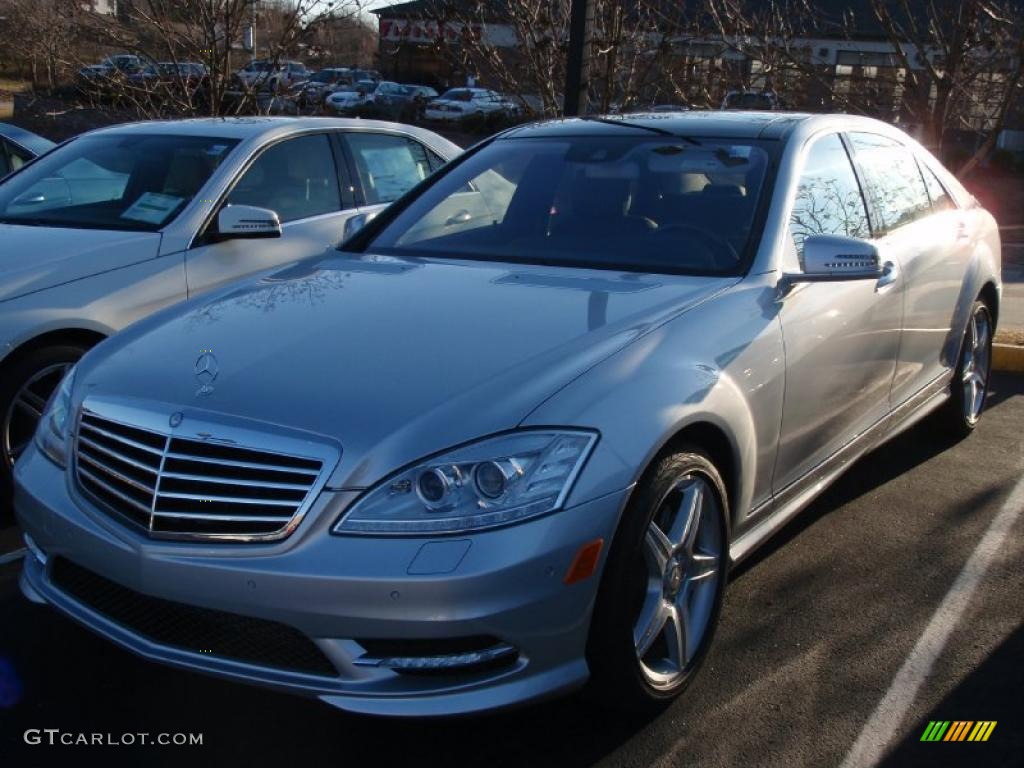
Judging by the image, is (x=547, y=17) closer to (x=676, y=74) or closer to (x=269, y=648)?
(x=676, y=74)

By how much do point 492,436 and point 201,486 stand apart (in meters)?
0.74

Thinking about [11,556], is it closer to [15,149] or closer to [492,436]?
[492,436]

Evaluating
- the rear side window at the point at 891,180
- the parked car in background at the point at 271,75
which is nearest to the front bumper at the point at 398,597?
the rear side window at the point at 891,180

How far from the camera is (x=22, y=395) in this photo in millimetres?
4598

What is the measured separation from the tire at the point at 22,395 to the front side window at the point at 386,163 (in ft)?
7.53

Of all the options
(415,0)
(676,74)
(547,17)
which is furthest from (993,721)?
(415,0)

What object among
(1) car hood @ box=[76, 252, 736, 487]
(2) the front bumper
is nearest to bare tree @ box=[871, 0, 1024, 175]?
(1) car hood @ box=[76, 252, 736, 487]

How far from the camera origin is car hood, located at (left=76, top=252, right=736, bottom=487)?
2.80 metres

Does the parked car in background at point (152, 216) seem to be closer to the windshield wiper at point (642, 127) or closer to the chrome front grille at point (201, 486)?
the windshield wiper at point (642, 127)

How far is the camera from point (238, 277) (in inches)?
217

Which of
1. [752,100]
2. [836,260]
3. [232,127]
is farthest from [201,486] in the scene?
[752,100]

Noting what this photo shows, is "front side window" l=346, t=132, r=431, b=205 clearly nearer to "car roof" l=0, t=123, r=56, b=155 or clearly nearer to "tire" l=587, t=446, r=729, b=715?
"car roof" l=0, t=123, r=56, b=155

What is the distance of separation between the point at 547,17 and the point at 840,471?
548cm

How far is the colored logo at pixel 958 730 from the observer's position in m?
3.12
